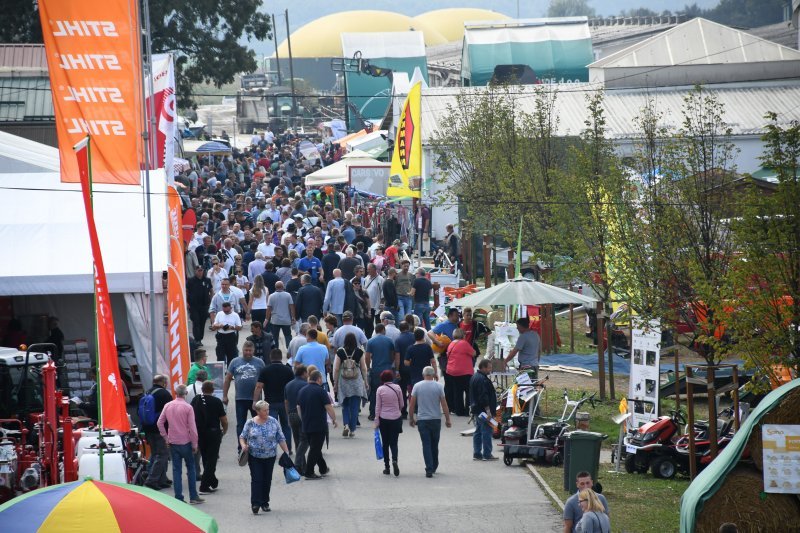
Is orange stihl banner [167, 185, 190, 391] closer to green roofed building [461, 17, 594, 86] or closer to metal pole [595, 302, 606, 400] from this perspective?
metal pole [595, 302, 606, 400]

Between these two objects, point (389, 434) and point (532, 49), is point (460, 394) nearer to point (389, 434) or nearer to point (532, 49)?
point (389, 434)

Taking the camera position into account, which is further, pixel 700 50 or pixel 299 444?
pixel 700 50

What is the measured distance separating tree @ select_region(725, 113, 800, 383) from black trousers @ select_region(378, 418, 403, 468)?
14.3 ft

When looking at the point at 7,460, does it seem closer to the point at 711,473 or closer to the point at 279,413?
the point at 279,413

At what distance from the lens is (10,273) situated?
17.9 metres

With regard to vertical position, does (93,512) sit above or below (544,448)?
above

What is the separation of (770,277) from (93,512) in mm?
8397

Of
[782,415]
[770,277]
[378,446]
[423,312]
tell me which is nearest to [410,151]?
[423,312]

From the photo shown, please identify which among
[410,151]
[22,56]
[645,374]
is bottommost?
[645,374]

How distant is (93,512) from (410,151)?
66.7ft

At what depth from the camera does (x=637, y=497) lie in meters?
15.1

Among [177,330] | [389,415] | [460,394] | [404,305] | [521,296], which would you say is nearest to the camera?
[389,415]

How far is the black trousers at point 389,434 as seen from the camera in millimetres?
15961

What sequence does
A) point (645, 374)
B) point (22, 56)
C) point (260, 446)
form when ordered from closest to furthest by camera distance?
1. point (260, 446)
2. point (645, 374)
3. point (22, 56)
